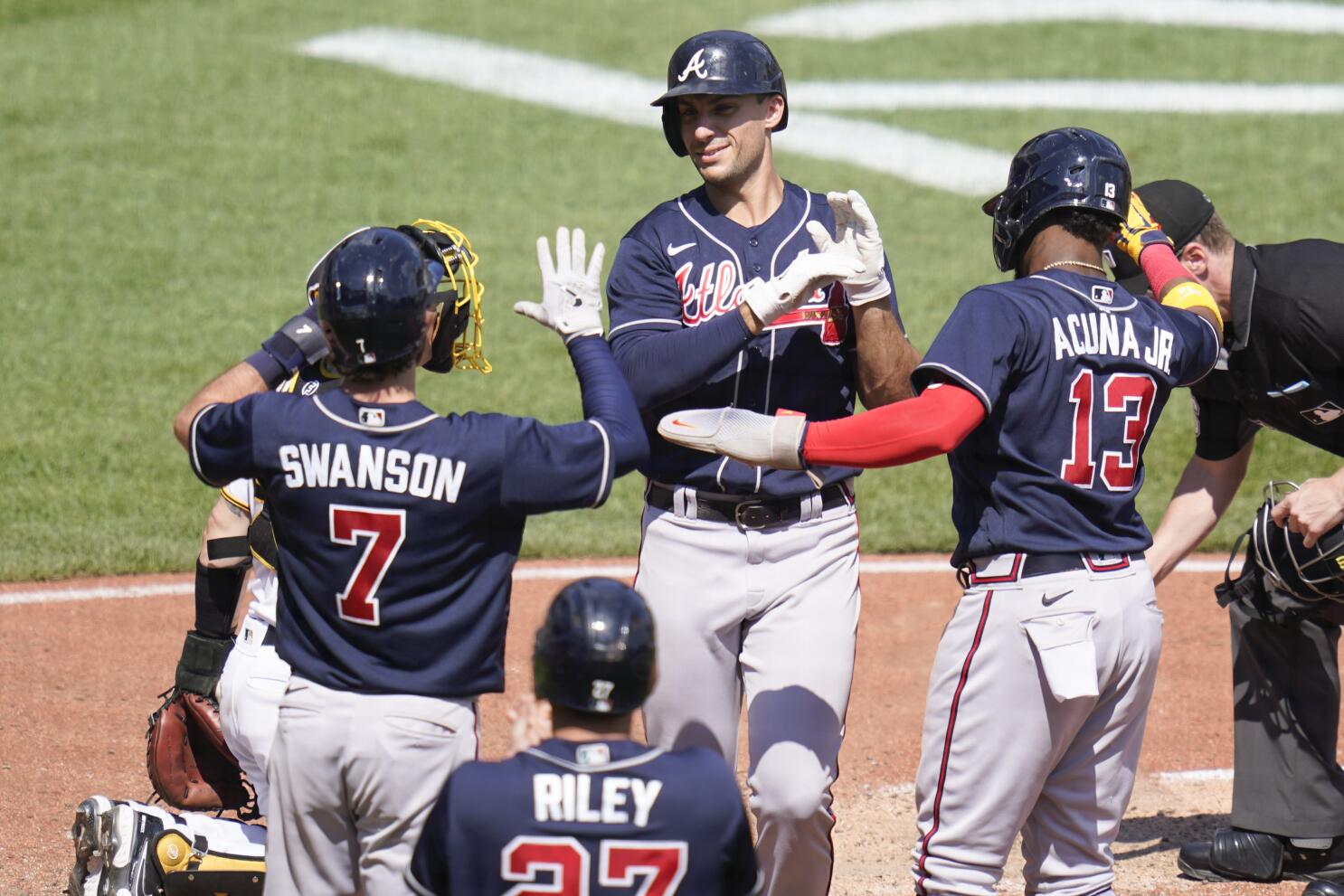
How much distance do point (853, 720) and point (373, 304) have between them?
3.60m

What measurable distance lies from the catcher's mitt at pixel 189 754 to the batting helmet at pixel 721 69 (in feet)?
7.19

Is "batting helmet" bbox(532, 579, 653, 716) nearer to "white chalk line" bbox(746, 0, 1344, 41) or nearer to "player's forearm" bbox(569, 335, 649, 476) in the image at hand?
"player's forearm" bbox(569, 335, 649, 476)

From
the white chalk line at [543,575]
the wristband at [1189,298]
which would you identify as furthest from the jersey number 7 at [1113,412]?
the white chalk line at [543,575]

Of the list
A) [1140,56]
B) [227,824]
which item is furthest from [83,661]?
[1140,56]

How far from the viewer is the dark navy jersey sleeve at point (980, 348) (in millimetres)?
3639

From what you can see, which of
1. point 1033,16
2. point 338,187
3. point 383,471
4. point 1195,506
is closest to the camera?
point 383,471

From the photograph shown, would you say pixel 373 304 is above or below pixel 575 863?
above

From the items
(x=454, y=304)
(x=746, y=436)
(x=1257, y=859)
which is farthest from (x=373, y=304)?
(x=1257, y=859)

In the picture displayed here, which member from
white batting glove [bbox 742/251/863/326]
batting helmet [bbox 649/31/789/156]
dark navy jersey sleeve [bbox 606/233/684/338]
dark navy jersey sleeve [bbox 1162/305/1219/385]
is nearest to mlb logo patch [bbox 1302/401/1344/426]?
dark navy jersey sleeve [bbox 1162/305/1219/385]

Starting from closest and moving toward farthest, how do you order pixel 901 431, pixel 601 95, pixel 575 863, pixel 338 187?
pixel 575 863
pixel 901 431
pixel 338 187
pixel 601 95

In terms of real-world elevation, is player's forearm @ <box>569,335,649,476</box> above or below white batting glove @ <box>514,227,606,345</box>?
below

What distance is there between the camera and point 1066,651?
12.1 feet

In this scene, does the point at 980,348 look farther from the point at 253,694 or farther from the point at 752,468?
the point at 253,694

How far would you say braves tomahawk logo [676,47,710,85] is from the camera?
4.25 m
